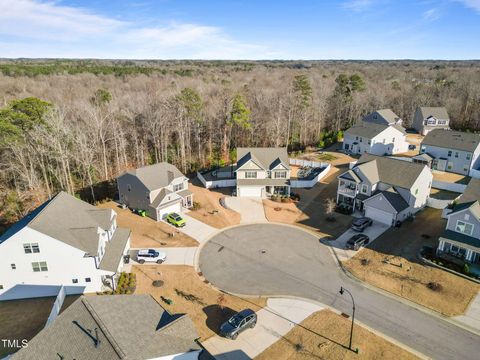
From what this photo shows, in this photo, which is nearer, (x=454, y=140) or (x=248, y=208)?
(x=248, y=208)

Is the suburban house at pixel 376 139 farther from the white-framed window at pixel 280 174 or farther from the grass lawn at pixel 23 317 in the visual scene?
the grass lawn at pixel 23 317

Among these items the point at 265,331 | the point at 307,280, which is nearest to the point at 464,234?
the point at 307,280

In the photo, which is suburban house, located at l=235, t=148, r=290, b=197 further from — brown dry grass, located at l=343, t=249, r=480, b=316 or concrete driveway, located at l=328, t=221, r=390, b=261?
brown dry grass, located at l=343, t=249, r=480, b=316

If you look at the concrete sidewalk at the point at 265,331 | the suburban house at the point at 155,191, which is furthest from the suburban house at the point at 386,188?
the suburban house at the point at 155,191

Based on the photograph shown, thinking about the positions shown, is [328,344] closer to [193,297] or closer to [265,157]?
[193,297]

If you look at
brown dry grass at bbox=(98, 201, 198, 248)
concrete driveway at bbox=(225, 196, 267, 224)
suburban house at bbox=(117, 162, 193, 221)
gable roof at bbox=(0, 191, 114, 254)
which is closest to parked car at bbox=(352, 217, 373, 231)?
concrete driveway at bbox=(225, 196, 267, 224)

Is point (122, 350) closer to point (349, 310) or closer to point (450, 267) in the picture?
point (349, 310)

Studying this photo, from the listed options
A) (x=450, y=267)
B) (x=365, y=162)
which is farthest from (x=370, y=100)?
(x=450, y=267)
